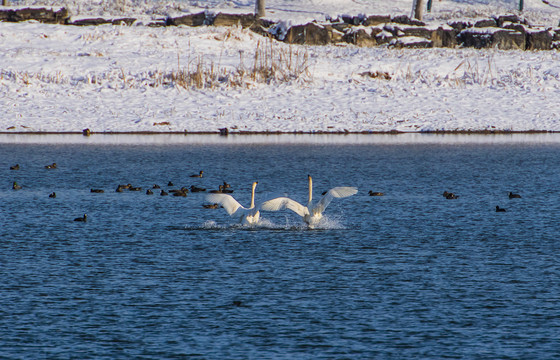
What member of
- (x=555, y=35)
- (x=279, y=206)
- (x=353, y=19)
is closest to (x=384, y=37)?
(x=353, y=19)

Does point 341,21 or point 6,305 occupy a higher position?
point 341,21

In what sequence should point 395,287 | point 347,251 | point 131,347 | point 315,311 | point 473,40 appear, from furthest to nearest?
point 473,40
point 347,251
point 395,287
point 315,311
point 131,347

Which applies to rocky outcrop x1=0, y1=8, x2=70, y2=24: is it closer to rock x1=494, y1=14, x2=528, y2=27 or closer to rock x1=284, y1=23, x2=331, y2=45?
rock x1=284, y1=23, x2=331, y2=45

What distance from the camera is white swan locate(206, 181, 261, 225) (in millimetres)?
18172

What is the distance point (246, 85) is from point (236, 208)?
91.9 feet

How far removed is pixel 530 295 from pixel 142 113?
102ft

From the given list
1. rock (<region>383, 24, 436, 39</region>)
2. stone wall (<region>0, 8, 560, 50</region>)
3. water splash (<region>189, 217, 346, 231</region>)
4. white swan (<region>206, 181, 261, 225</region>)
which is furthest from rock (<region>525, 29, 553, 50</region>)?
white swan (<region>206, 181, 261, 225</region>)

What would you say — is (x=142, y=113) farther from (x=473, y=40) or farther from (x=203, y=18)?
(x=473, y=40)

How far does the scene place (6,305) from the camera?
1270cm

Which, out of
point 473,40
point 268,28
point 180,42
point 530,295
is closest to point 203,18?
point 268,28

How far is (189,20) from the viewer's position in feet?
195

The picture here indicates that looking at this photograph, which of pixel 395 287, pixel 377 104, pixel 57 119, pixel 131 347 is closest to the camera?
pixel 131 347

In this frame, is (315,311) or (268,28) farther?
(268,28)

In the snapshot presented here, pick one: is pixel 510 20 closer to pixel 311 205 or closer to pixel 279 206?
pixel 311 205
